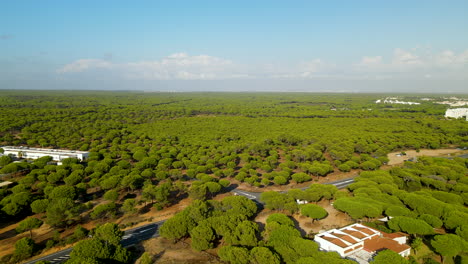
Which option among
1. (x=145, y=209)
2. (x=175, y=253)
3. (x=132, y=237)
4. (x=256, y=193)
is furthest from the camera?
(x=256, y=193)

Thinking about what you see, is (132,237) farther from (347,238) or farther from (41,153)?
(41,153)

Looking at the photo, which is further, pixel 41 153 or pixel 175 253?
pixel 41 153

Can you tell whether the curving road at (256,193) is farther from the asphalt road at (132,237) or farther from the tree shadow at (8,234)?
the tree shadow at (8,234)

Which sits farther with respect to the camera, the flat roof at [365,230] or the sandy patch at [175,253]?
the flat roof at [365,230]

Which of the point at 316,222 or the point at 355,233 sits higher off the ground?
the point at 355,233

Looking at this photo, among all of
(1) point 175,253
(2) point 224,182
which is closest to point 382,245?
(1) point 175,253

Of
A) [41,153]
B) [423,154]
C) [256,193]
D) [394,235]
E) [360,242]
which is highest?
[41,153]

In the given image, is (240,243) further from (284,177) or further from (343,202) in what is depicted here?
(284,177)

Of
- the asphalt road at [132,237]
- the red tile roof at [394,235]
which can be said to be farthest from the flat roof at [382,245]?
the asphalt road at [132,237]
